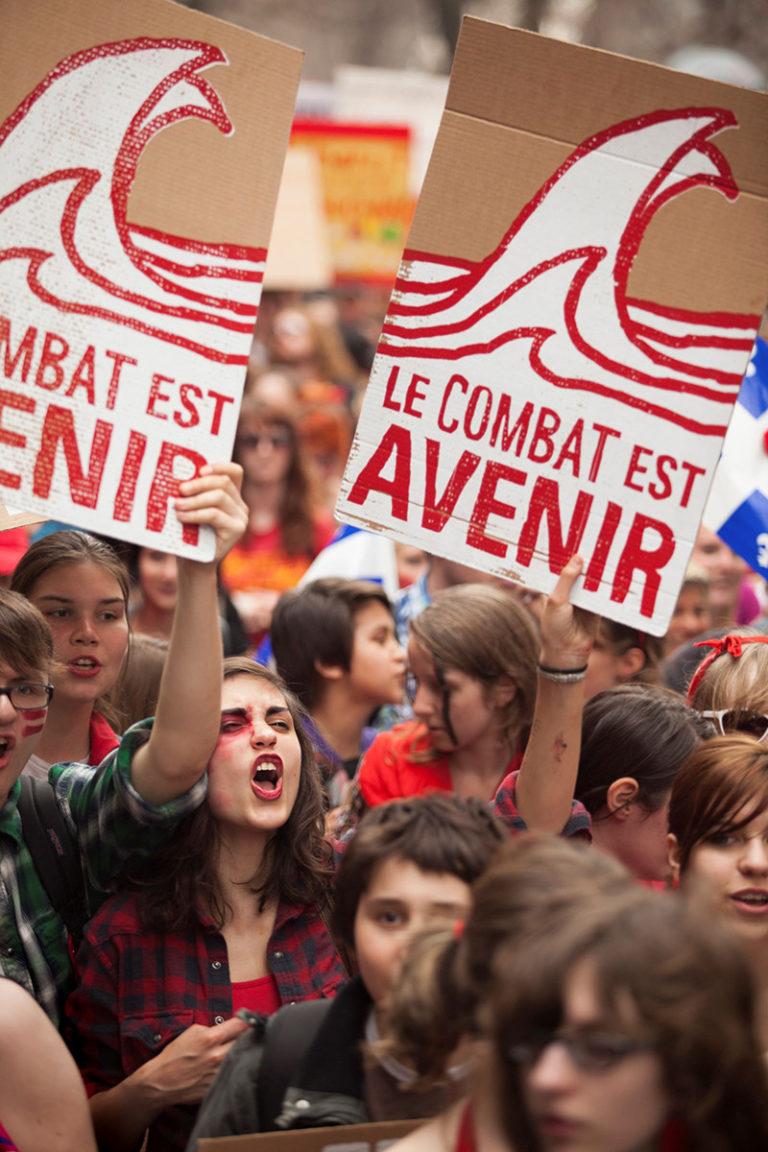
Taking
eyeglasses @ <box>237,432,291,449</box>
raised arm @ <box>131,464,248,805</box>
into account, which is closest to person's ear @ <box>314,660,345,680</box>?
raised arm @ <box>131,464,248,805</box>

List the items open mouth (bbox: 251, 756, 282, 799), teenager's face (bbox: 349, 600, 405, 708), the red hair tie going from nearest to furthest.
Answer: open mouth (bbox: 251, 756, 282, 799) < the red hair tie < teenager's face (bbox: 349, 600, 405, 708)

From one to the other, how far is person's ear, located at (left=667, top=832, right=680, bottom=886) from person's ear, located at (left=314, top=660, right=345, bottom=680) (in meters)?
2.09

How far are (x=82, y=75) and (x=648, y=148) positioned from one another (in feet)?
3.57

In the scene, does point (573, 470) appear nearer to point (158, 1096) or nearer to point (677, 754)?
point (677, 754)

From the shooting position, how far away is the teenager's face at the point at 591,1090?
75.0 inches

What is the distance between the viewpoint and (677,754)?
152 inches

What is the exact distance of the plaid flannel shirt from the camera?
300 cm

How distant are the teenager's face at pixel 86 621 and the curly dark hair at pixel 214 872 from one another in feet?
1.53

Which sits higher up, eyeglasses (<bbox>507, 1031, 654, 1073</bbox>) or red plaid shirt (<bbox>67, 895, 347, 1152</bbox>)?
eyeglasses (<bbox>507, 1031, 654, 1073</bbox>)

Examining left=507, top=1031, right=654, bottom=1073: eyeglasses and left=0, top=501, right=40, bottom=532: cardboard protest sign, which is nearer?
left=507, top=1031, right=654, bottom=1073: eyeglasses

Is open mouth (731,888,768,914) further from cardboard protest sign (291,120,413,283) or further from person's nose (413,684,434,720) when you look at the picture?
cardboard protest sign (291,120,413,283)

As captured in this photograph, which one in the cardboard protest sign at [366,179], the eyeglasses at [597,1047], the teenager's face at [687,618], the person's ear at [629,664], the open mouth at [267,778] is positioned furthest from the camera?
the cardboard protest sign at [366,179]

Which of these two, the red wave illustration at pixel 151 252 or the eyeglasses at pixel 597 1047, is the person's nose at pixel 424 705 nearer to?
the red wave illustration at pixel 151 252

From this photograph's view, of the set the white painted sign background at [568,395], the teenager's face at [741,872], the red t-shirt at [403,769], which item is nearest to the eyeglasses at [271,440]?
the red t-shirt at [403,769]
